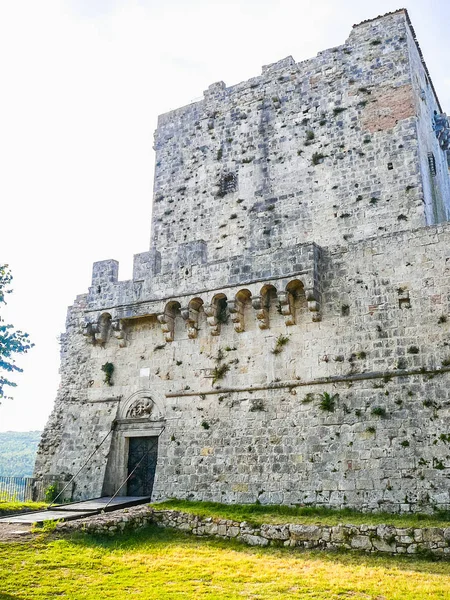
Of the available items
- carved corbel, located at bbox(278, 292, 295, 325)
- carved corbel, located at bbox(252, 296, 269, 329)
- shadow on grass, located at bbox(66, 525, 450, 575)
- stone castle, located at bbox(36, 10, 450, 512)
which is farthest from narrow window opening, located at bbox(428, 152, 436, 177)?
shadow on grass, located at bbox(66, 525, 450, 575)

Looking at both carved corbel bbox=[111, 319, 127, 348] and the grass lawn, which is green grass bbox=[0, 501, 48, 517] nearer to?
the grass lawn

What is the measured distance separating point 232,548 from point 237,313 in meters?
5.12

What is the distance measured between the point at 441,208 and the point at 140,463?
10.8 m

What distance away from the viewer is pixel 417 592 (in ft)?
22.4

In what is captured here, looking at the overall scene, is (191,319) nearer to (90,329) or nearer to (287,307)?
(287,307)

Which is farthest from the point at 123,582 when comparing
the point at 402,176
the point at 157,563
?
the point at 402,176

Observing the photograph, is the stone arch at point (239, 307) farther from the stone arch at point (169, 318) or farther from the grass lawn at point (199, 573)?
the grass lawn at point (199, 573)

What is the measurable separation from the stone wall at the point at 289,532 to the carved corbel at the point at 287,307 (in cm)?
434

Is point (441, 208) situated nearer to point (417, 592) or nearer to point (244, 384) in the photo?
point (244, 384)

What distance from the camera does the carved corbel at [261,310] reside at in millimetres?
12484

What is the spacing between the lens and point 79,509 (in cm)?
1165

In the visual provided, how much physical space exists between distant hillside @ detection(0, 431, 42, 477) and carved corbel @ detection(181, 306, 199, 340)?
28536 millimetres

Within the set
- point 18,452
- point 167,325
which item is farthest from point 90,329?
point 18,452

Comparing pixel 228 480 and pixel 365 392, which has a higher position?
pixel 365 392
